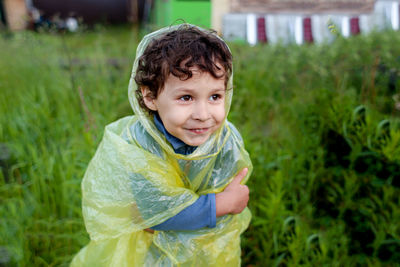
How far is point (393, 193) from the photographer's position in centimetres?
195

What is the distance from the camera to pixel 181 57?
100 centimetres

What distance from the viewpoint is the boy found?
1.03m

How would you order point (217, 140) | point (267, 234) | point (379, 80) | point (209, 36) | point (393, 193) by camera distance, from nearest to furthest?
1. point (209, 36)
2. point (217, 140)
3. point (267, 234)
4. point (393, 193)
5. point (379, 80)

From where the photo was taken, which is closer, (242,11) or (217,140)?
(217,140)

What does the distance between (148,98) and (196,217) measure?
454 millimetres

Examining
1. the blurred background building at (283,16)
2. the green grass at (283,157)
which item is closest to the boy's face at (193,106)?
the green grass at (283,157)

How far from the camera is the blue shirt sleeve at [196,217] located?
1.12 metres

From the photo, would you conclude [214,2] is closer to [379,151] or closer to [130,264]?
[379,151]

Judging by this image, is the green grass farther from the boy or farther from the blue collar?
the blue collar

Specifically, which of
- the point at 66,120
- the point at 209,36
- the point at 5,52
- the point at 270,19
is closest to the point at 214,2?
the point at 270,19

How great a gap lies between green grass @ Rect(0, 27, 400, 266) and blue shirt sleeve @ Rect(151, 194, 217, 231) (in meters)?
0.71

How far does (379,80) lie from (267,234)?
5.43ft

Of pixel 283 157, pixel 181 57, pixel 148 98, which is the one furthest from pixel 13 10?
pixel 181 57

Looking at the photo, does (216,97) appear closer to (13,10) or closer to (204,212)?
(204,212)
